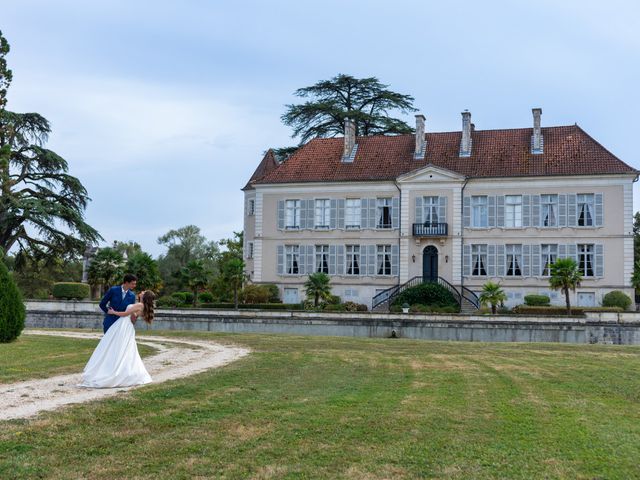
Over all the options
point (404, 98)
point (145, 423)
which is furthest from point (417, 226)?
point (145, 423)

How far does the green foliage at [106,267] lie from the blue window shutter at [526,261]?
2136 cm

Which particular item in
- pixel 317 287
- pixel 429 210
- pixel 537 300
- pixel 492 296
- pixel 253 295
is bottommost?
pixel 537 300

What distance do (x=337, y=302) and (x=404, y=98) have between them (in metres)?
17.7

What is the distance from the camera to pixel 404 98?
51.7 metres

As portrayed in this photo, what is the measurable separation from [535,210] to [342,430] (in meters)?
34.5

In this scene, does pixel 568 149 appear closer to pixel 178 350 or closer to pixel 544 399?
pixel 178 350

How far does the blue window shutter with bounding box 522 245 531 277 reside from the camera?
1561 inches

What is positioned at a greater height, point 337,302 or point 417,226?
point 417,226

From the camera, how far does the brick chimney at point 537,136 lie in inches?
1619

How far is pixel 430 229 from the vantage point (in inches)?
1617

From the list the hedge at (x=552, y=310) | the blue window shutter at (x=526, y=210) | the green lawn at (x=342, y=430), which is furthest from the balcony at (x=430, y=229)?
the green lawn at (x=342, y=430)

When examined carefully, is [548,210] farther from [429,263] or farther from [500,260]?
[429,263]

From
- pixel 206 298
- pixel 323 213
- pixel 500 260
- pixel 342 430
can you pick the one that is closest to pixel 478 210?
pixel 500 260

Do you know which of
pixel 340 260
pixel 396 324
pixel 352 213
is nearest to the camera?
pixel 396 324
